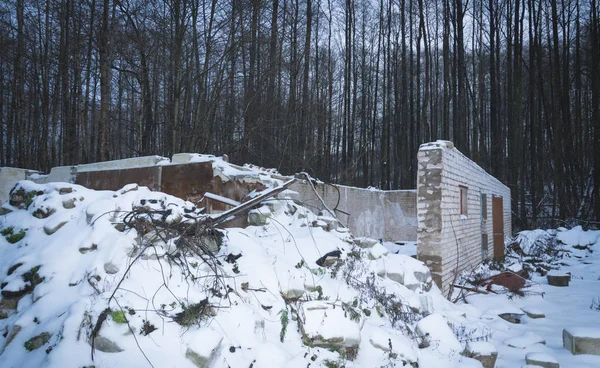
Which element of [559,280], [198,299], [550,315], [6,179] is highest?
[6,179]

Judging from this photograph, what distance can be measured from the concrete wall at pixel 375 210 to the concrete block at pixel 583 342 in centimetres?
446

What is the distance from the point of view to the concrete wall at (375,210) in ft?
26.5

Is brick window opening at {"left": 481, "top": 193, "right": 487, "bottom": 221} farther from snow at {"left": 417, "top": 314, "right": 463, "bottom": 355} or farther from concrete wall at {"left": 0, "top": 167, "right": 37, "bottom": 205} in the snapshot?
concrete wall at {"left": 0, "top": 167, "right": 37, "bottom": 205}

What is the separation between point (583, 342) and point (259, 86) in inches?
352

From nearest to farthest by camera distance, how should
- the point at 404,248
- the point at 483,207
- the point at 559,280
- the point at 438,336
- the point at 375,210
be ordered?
1. the point at 438,336
2. the point at 559,280
3. the point at 404,248
4. the point at 483,207
5. the point at 375,210

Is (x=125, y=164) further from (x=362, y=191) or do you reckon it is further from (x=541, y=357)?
(x=541, y=357)

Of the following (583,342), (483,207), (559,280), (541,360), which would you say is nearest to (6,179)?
(541,360)

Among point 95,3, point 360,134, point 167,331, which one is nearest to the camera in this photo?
point 167,331

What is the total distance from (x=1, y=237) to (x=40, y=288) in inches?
52.6

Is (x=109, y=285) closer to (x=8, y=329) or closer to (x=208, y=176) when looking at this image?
(x=8, y=329)

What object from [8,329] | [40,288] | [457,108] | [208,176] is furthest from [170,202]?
[457,108]

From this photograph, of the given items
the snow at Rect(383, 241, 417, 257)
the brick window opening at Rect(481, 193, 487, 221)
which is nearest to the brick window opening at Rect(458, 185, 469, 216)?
the snow at Rect(383, 241, 417, 257)

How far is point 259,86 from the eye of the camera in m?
10.2

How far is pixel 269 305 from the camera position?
10.9 ft
